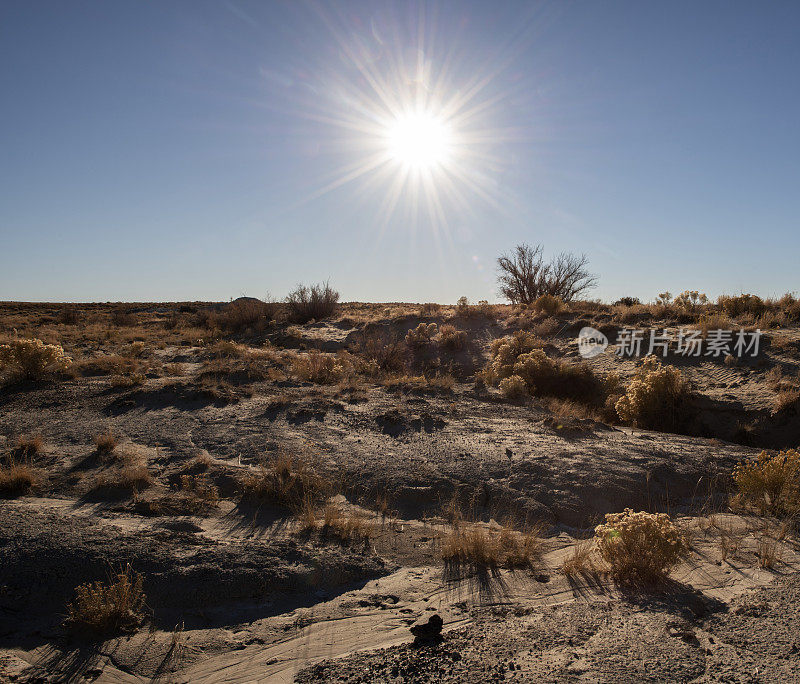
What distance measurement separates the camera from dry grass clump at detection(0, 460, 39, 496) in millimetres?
5629

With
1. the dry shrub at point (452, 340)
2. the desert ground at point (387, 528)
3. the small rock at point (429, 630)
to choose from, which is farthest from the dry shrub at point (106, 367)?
the small rock at point (429, 630)

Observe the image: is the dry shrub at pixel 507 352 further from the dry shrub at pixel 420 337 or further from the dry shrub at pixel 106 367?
the dry shrub at pixel 106 367

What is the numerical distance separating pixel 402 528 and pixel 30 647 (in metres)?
3.30

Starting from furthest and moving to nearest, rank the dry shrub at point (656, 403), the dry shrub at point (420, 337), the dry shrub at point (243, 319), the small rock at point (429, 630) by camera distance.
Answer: the dry shrub at point (243, 319)
the dry shrub at point (420, 337)
the dry shrub at point (656, 403)
the small rock at point (429, 630)

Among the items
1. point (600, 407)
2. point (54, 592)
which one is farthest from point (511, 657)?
point (600, 407)

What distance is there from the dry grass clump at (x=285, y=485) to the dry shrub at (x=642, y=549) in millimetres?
3254

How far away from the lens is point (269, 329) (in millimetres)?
23438

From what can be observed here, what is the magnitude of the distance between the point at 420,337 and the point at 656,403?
10023 millimetres

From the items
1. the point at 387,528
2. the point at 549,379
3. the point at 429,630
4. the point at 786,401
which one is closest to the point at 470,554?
the point at 387,528

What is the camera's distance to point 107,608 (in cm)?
342

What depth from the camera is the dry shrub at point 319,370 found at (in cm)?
1278

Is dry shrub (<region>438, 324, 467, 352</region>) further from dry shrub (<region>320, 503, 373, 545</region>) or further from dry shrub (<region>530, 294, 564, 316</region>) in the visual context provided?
dry shrub (<region>320, 503, 373, 545</region>)

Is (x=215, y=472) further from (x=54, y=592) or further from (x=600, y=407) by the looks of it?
(x=600, y=407)

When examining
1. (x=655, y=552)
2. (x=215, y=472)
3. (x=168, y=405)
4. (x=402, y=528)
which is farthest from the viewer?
(x=168, y=405)
